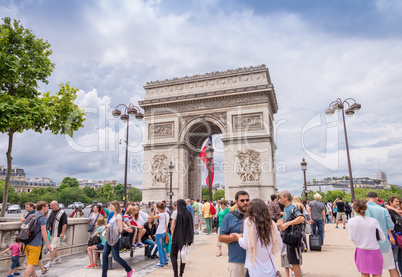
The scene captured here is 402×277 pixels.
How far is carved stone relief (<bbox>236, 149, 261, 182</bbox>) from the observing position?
85.4 ft

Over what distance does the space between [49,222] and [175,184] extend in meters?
21.1

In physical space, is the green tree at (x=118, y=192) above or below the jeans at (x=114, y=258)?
below

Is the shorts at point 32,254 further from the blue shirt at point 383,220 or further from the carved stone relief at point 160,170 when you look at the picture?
the carved stone relief at point 160,170

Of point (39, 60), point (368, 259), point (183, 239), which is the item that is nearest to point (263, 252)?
point (368, 259)

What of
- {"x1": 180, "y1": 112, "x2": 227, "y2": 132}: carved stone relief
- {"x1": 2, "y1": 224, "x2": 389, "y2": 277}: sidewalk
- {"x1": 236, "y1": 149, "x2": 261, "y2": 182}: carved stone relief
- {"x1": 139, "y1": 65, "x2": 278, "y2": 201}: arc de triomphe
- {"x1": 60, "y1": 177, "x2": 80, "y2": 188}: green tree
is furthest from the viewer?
{"x1": 60, "y1": 177, "x2": 80, "y2": 188}: green tree

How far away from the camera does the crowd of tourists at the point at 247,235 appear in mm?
3195

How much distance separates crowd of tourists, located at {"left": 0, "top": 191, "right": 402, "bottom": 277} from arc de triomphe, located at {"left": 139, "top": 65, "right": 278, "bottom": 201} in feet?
56.1

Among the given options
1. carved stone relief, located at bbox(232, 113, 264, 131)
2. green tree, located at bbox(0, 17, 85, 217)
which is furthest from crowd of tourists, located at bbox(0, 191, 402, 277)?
carved stone relief, located at bbox(232, 113, 264, 131)

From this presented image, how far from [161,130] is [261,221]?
2771 centimetres

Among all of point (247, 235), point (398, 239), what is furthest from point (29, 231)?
point (398, 239)

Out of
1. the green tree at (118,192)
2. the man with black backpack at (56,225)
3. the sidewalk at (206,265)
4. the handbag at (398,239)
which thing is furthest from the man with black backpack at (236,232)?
the green tree at (118,192)

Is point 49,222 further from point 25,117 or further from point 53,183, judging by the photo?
point 53,183

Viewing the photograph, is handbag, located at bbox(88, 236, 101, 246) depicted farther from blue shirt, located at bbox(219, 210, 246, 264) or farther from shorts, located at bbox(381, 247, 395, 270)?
shorts, located at bbox(381, 247, 395, 270)

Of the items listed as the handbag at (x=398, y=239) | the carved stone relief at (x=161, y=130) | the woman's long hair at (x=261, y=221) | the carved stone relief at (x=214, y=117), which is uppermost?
the carved stone relief at (x=214, y=117)
